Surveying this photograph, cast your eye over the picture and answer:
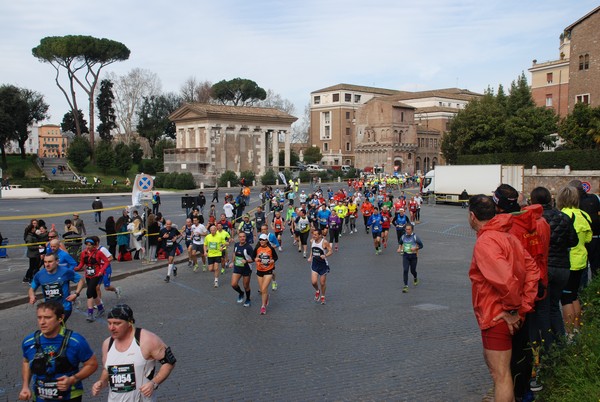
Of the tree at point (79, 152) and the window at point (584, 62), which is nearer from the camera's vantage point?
the window at point (584, 62)

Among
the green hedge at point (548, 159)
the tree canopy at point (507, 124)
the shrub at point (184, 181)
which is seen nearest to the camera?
the green hedge at point (548, 159)

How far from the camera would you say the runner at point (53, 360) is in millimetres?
4523

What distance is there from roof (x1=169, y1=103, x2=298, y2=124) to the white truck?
30.5 meters

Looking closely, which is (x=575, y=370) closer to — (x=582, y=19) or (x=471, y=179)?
(x=471, y=179)

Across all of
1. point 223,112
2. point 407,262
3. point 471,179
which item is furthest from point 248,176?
point 407,262

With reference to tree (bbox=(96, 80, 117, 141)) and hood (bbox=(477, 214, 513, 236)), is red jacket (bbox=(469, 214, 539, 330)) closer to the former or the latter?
hood (bbox=(477, 214, 513, 236))

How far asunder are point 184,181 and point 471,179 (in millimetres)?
30429

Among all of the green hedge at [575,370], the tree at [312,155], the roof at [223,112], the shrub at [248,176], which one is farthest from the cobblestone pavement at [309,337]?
the tree at [312,155]

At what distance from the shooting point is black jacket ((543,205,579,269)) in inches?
243

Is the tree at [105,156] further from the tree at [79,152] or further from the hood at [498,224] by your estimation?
the hood at [498,224]

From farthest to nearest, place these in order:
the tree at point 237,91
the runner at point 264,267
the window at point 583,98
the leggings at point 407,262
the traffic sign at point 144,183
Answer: the tree at point 237,91, the window at point 583,98, the traffic sign at point 144,183, the leggings at point 407,262, the runner at point 264,267

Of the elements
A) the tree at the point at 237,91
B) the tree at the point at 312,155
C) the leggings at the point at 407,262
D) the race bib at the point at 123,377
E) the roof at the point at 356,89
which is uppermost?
the roof at the point at 356,89

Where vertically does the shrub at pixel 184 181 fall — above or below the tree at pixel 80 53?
below

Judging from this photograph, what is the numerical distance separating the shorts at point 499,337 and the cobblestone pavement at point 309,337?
7.28 feet
